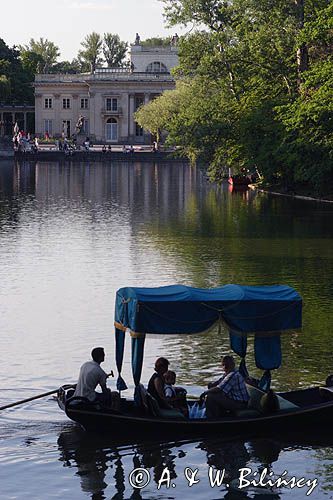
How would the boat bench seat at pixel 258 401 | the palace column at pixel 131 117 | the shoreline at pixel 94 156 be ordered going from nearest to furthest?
the boat bench seat at pixel 258 401, the shoreline at pixel 94 156, the palace column at pixel 131 117

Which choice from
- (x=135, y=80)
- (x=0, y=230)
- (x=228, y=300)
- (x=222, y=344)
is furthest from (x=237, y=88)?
(x=135, y=80)

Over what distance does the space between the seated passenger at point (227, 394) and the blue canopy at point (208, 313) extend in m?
0.86

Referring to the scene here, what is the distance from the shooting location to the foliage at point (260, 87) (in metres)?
64.9

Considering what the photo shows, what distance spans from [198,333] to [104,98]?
162302mm

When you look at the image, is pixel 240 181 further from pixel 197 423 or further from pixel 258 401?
pixel 197 423

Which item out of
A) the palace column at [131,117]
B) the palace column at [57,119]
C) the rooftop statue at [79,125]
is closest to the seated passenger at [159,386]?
the rooftop statue at [79,125]

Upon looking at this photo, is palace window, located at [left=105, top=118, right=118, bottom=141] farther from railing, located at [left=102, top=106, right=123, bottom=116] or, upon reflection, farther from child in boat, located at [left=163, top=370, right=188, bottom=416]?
child in boat, located at [left=163, top=370, right=188, bottom=416]

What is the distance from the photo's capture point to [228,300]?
2173cm

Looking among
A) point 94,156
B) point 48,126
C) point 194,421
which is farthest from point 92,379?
point 48,126

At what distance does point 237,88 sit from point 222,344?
48700 mm

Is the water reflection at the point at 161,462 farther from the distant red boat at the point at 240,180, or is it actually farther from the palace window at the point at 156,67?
the palace window at the point at 156,67

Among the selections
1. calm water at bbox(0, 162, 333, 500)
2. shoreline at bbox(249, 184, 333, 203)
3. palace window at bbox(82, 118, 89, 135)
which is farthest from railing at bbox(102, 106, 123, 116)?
calm water at bbox(0, 162, 333, 500)

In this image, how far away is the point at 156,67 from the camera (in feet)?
616

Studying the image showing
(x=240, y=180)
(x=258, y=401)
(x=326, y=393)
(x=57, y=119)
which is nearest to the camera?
(x=258, y=401)
